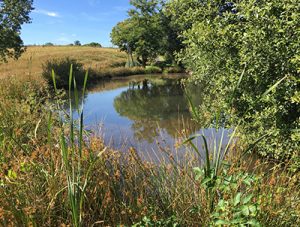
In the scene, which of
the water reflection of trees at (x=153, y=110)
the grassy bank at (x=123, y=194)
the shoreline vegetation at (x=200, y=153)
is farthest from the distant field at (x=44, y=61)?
the grassy bank at (x=123, y=194)

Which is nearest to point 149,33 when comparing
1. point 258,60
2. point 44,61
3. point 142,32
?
point 142,32

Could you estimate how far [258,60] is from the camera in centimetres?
551

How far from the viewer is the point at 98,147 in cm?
335

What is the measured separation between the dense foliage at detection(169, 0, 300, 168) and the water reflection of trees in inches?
79.0

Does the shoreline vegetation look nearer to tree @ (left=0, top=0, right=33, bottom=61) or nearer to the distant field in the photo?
tree @ (left=0, top=0, right=33, bottom=61)

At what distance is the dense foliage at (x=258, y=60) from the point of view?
5.20 m

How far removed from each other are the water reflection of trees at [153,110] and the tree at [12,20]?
7.21 metres

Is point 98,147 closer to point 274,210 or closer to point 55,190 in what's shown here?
point 55,190

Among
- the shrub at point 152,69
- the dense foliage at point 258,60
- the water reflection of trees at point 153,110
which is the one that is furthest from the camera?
the shrub at point 152,69

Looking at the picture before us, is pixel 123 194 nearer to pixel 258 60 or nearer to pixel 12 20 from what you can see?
pixel 258 60

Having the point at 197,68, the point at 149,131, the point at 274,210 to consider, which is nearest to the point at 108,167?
the point at 274,210

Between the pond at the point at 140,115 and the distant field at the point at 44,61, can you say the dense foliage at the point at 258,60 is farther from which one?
the distant field at the point at 44,61

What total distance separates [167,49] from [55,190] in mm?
36008

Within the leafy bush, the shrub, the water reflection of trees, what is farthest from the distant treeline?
the shrub
